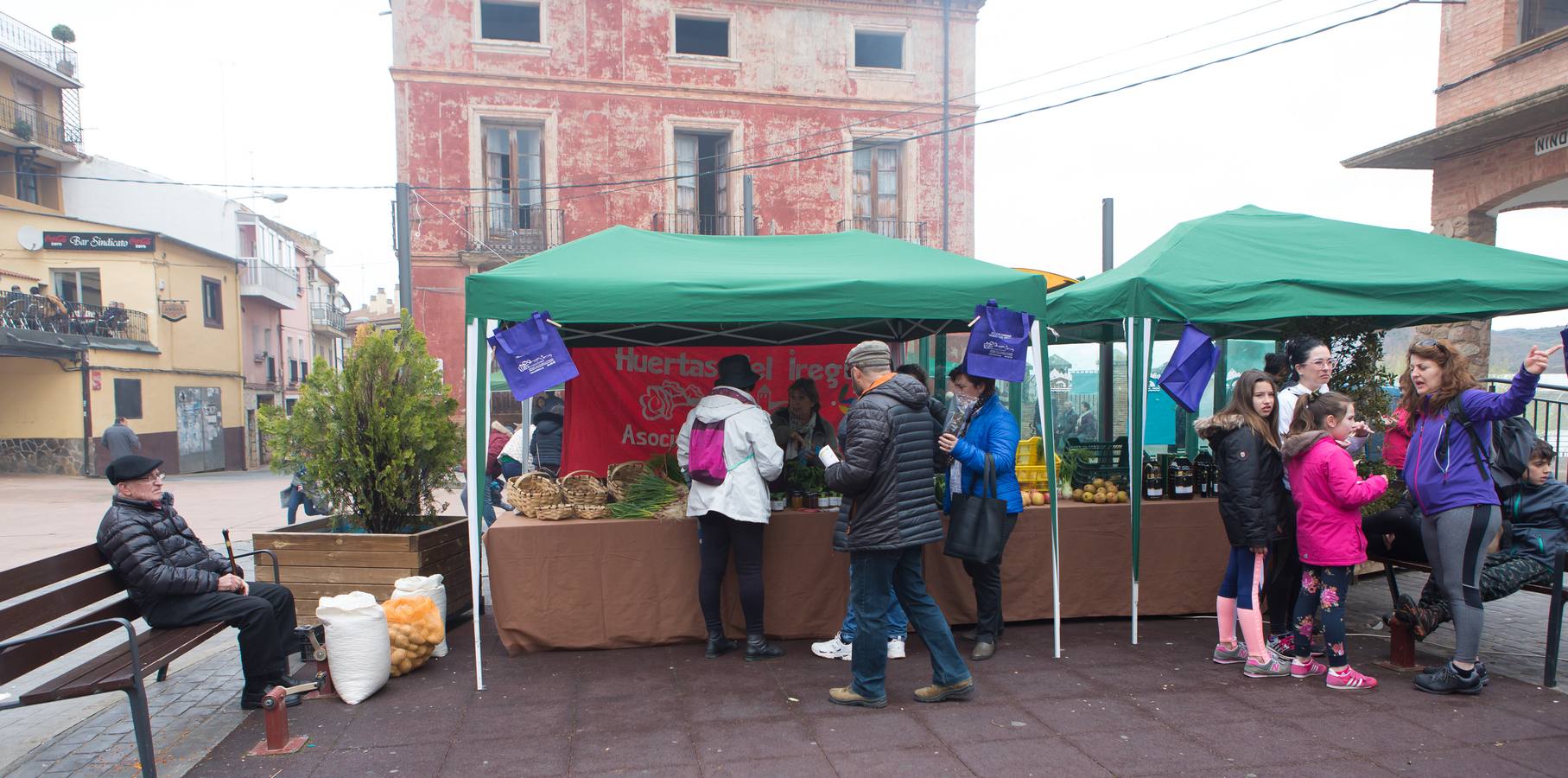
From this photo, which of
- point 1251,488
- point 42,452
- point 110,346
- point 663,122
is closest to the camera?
point 1251,488

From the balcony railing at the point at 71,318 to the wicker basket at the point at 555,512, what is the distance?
74.4 ft

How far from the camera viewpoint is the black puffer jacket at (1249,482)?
4.47 meters

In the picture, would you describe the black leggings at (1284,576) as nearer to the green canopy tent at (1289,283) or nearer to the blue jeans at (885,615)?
the green canopy tent at (1289,283)

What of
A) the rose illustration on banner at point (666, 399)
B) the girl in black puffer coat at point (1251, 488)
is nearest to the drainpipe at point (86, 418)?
the rose illustration on banner at point (666, 399)

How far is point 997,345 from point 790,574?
188 centimetres

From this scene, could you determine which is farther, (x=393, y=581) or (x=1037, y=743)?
(x=393, y=581)

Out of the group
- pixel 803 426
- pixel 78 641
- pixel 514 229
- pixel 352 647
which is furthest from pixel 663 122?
pixel 78 641

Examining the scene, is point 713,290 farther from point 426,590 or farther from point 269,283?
point 269,283

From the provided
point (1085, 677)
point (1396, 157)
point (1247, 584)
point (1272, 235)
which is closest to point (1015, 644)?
point (1085, 677)

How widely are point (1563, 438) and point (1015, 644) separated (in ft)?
33.4

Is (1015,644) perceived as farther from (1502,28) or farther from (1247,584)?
(1502,28)

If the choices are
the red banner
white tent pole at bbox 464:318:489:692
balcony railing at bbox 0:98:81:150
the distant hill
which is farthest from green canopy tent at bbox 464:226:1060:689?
balcony railing at bbox 0:98:81:150

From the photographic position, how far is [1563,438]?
11008 mm

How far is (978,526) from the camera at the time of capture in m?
4.79
